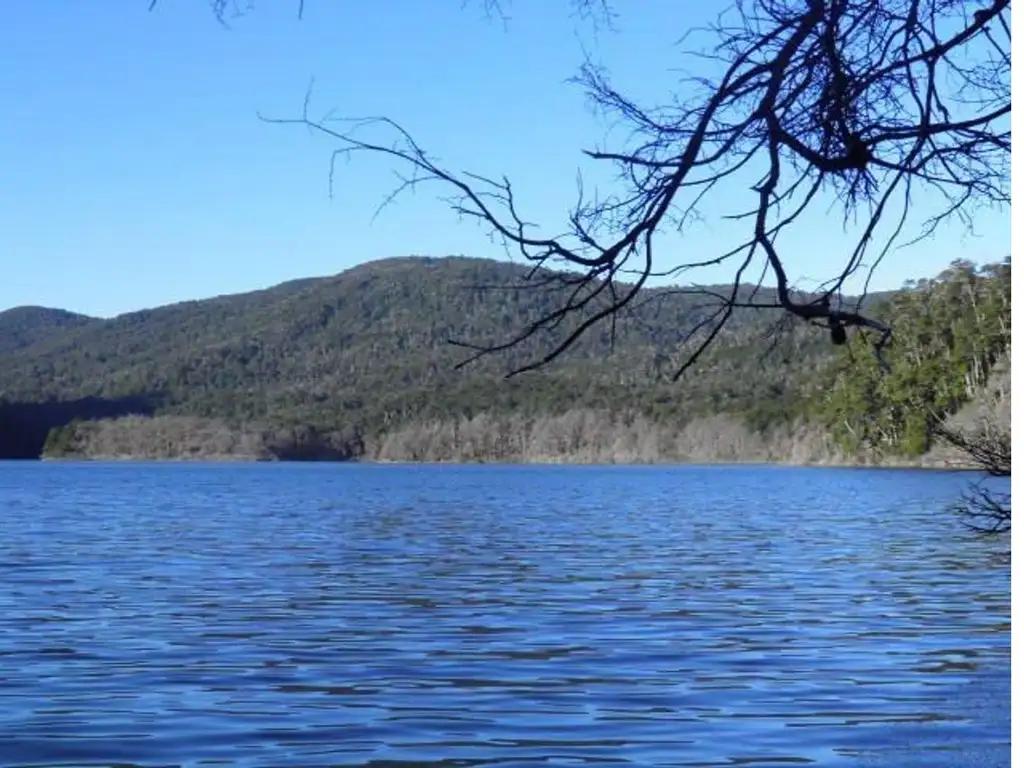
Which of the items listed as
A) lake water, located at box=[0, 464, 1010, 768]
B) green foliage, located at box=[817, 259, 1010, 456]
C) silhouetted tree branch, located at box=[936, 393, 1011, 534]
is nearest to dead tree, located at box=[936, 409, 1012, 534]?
silhouetted tree branch, located at box=[936, 393, 1011, 534]

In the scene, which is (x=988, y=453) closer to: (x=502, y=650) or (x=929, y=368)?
(x=502, y=650)

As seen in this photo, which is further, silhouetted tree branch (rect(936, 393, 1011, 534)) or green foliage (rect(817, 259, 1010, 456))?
green foliage (rect(817, 259, 1010, 456))

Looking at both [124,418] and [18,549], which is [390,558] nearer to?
[18,549]

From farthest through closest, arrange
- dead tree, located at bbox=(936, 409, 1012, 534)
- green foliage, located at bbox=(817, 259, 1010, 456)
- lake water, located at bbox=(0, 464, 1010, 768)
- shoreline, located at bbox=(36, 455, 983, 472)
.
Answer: shoreline, located at bbox=(36, 455, 983, 472) < green foliage, located at bbox=(817, 259, 1010, 456) < lake water, located at bbox=(0, 464, 1010, 768) < dead tree, located at bbox=(936, 409, 1012, 534)

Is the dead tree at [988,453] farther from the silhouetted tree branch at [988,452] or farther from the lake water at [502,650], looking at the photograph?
the lake water at [502,650]

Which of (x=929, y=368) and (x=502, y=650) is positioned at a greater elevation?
(x=929, y=368)

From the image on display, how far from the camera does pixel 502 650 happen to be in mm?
16547

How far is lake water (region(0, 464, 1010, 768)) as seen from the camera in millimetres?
11734

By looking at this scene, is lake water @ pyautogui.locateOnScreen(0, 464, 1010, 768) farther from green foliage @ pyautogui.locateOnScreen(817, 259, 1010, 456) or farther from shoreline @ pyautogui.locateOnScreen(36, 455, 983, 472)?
shoreline @ pyautogui.locateOnScreen(36, 455, 983, 472)

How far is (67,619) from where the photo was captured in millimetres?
19078

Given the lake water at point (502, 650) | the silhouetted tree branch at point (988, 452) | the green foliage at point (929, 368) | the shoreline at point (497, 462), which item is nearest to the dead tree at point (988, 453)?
the silhouetted tree branch at point (988, 452)

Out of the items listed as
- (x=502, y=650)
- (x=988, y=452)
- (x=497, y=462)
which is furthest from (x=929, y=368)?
(x=497, y=462)

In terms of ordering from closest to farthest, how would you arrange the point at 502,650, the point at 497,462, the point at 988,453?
1. the point at 988,453
2. the point at 502,650
3. the point at 497,462

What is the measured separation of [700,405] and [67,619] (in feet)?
469
